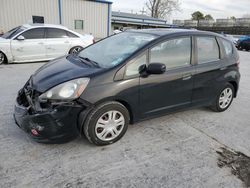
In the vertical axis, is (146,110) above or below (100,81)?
below

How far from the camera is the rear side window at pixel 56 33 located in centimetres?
805

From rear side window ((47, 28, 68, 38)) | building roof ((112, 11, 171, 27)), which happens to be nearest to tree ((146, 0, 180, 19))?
building roof ((112, 11, 171, 27))

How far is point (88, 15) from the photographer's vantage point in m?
17.7

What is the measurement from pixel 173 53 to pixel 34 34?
239 inches

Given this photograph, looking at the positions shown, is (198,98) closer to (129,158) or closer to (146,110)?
(146,110)

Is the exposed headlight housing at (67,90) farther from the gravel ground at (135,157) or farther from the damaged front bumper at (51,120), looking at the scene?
the gravel ground at (135,157)

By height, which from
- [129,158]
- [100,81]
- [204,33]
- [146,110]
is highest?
[204,33]

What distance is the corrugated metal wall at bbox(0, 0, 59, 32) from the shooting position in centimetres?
1458

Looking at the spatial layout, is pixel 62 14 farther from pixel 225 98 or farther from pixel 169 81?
pixel 169 81

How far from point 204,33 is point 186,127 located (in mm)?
1642

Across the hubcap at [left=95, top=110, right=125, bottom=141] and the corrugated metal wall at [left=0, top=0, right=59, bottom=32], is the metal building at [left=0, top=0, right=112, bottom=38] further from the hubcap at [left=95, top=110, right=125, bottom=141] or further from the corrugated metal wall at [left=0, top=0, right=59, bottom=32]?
the hubcap at [left=95, top=110, right=125, bottom=141]

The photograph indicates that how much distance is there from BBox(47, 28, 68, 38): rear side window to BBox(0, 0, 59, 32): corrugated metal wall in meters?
8.46

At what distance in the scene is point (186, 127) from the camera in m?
3.65

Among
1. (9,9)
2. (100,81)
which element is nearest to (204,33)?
(100,81)
